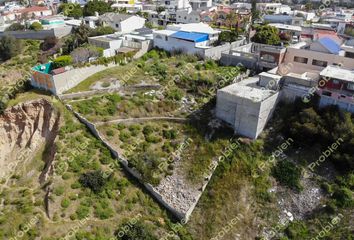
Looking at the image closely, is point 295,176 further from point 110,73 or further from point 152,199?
point 110,73

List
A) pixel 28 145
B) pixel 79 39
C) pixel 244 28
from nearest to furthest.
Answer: pixel 28 145 < pixel 79 39 < pixel 244 28

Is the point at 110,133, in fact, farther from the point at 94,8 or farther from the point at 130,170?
the point at 94,8

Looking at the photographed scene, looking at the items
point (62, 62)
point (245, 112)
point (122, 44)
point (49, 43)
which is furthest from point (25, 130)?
point (49, 43)

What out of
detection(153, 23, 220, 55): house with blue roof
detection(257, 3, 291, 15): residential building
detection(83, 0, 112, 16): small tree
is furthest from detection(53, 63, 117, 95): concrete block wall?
detection(257, 3, 291, 15): residential building

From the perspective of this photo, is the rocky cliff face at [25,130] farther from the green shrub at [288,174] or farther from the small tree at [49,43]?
the small tree at [49,43]

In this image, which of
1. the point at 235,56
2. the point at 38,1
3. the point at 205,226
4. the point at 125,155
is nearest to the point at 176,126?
the point at 125,155

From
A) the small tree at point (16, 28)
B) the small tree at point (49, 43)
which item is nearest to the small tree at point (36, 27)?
the small tree at point (16, 28)
